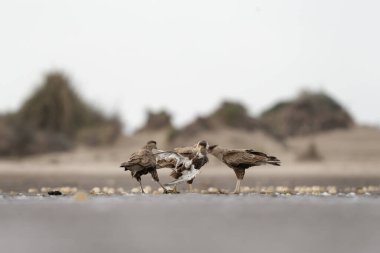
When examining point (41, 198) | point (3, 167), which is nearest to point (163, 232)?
point (41, 198)

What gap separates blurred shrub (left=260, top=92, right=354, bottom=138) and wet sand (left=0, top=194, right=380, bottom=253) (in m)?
26.3

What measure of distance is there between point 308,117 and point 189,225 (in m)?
30.1

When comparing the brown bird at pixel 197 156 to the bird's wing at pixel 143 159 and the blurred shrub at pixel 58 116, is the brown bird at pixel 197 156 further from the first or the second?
the blurred shrub at pixel 58 116

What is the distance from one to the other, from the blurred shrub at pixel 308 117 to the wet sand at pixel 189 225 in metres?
26.3

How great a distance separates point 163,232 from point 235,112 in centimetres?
2799

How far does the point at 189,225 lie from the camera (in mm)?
7512

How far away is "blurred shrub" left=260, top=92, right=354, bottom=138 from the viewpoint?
36.8 meters

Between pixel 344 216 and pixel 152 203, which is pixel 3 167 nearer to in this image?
pixel 152 203

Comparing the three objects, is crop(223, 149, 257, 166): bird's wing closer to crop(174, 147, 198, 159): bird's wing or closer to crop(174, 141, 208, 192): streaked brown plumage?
crop(174, 141, 208, 192): streaked brown plumage

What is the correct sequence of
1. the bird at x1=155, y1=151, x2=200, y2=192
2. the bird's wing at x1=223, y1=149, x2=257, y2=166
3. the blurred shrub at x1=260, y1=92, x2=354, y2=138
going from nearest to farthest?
the bird at x1=155, y1=151, x2=200, y2=192
the bird's wing at x1=223, y1=149, x2=257, y2=166
the blurred shrub at x1=260, y1=92, x2=354, y2=138

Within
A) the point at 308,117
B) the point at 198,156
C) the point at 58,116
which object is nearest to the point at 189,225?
the point at 198,156

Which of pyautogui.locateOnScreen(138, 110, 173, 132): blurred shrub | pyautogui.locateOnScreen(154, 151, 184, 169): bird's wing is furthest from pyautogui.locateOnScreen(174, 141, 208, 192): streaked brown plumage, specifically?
pyautogui.locateOnScreen(138, 110, 173, 132): blurred shrub

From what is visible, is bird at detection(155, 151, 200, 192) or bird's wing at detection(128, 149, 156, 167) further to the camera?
bird at detection(155, 151, 200, 192)

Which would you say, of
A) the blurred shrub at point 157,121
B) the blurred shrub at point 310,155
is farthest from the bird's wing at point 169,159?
the blurred shrub at point 157,121
